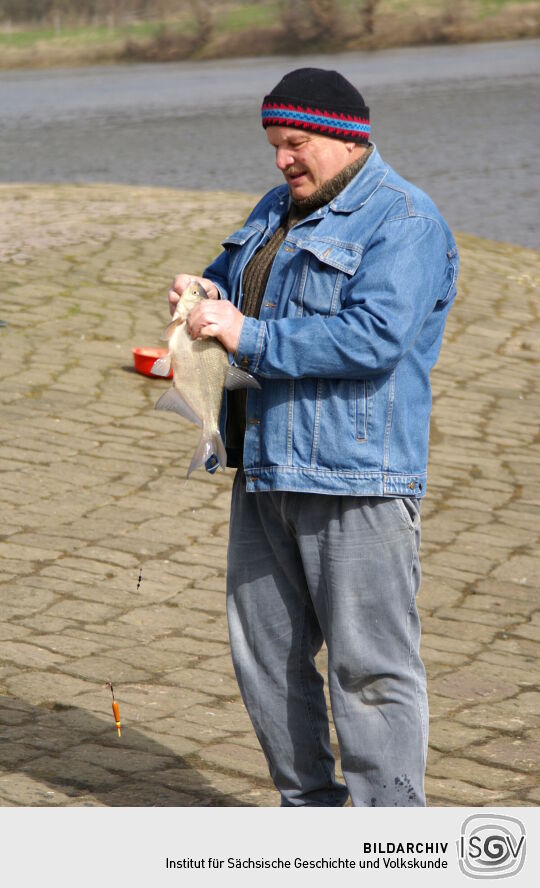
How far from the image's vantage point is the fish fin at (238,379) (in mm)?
2977

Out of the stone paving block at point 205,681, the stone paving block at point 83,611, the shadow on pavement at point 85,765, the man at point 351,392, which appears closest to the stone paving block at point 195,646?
the stone paving block at point 205,681

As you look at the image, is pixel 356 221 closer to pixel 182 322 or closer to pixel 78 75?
pixel 182 322

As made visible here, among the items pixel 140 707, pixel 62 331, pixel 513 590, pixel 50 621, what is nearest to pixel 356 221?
pixel 140 707

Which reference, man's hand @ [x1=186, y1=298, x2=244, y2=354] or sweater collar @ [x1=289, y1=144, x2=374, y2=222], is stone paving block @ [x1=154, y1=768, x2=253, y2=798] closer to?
man's hand @ [x1=186, y1=298, x2=244, y2=354]

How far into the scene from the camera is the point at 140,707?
14.3ft

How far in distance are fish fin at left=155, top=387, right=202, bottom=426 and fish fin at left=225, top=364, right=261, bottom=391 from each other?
0.49 feet

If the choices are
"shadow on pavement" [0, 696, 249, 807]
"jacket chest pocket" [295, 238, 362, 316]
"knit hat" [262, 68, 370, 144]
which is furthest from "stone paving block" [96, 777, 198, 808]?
"knit hat" [262, 68, 370, 144]

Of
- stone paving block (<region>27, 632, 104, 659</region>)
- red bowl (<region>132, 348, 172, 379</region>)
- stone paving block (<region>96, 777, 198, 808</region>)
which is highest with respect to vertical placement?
stone paving block (<region>96, 777, 198, 808</region>)

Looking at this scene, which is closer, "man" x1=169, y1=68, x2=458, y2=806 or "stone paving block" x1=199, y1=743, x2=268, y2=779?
"man" x1=169, y1=68, x2=458, y2=806

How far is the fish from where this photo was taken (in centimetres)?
301

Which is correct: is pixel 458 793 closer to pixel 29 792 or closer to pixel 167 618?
pixel 29 792

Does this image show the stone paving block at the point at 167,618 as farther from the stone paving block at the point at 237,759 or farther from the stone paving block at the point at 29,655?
the stone paving block at the point at 237,759

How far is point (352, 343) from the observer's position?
2.83m

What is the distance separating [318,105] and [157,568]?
2.98m
